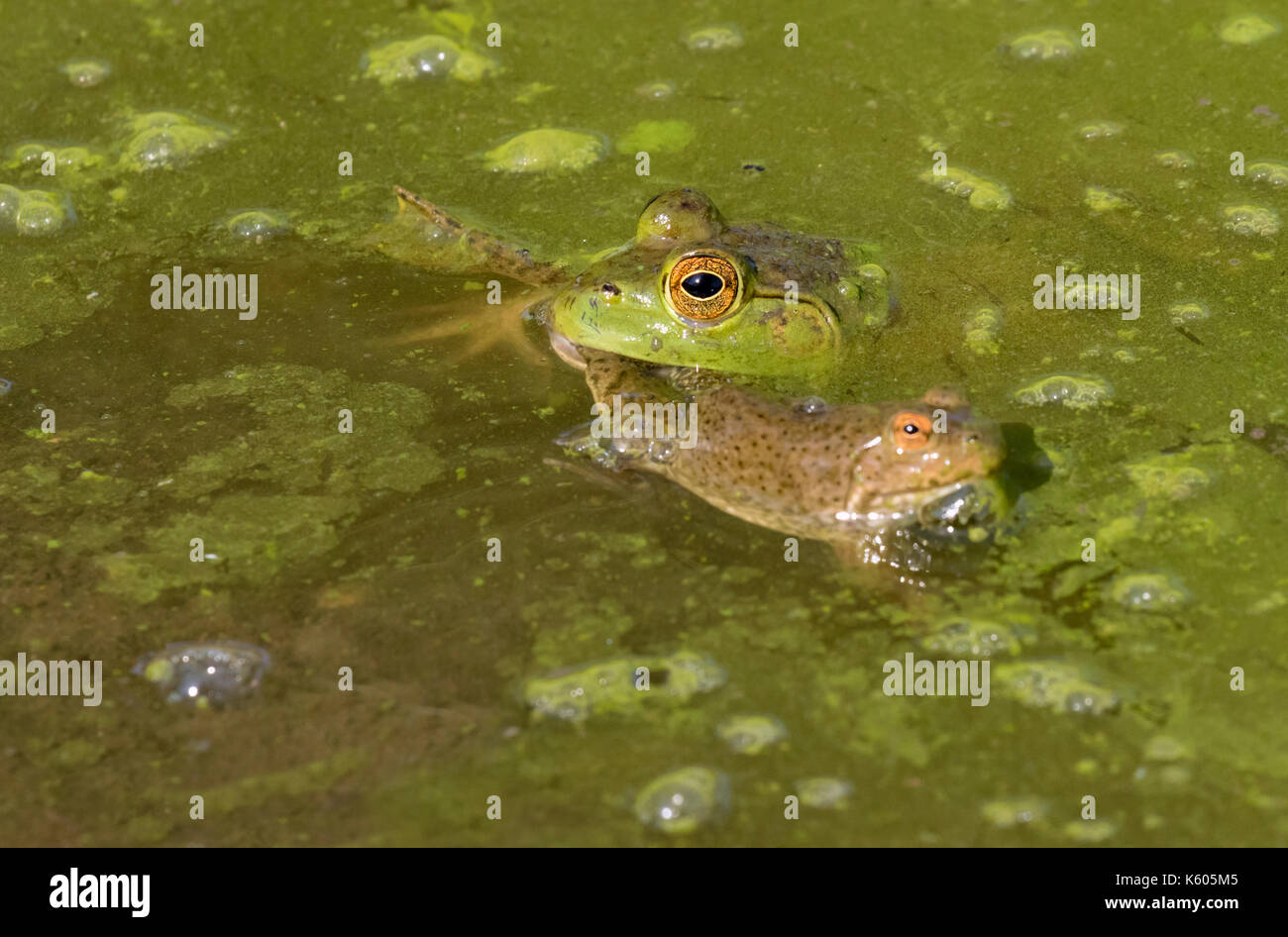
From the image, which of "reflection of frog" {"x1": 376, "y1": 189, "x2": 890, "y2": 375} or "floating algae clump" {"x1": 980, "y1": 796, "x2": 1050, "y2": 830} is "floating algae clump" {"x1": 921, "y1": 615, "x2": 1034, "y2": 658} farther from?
"reflection of frog" {"x1": 376, "y1": 189, "x2": 890, "y2": 375}

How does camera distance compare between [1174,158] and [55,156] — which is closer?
[1174,158]

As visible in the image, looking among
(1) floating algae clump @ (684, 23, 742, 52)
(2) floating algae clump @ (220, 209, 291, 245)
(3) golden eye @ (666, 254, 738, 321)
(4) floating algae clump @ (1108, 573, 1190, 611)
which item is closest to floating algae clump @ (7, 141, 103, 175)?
(2) floating algae clump @ (220, 209, 291, 245)

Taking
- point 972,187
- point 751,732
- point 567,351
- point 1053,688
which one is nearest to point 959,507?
point 1053,688

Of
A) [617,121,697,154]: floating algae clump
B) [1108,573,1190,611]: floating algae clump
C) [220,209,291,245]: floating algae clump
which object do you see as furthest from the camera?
[617,121,697,154]: floating algae clump

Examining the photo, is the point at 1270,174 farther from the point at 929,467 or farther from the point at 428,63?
the point at 428,63

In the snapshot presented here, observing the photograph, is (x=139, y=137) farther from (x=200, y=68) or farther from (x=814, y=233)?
(x=814, y=233)
